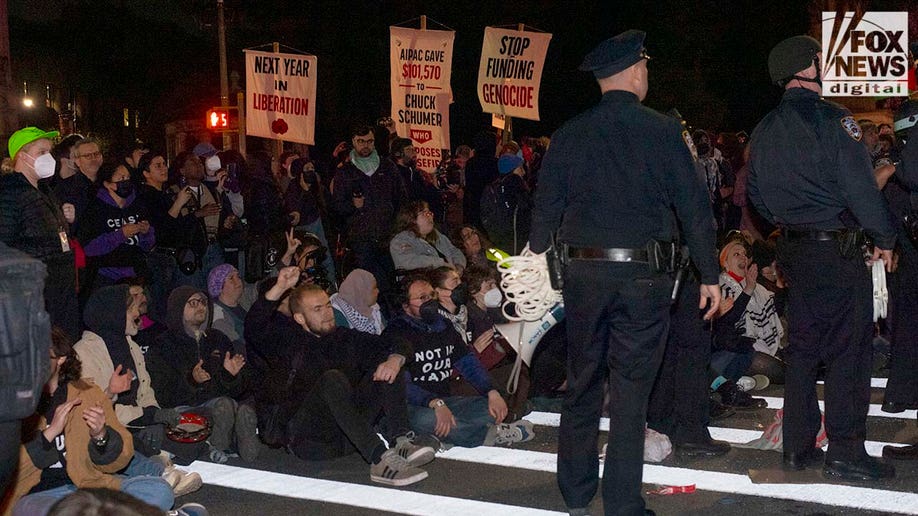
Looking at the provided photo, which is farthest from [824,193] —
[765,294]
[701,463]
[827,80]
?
[827,80]

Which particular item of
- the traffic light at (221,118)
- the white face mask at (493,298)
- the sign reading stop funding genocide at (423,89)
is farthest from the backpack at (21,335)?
the traffic light at (221,118)

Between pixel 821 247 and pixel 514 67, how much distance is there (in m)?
12.8

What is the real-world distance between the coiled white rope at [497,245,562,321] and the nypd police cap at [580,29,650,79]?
3.32 ft

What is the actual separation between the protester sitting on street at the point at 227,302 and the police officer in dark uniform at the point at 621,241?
394 centimetres

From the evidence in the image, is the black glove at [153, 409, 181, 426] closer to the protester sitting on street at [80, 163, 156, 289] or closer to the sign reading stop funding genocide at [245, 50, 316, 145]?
the protester sitting on street at [80, 163, 156, 289]

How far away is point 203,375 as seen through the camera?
8016 mm

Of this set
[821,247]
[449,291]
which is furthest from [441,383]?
[821,247]

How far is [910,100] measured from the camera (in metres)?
7.43

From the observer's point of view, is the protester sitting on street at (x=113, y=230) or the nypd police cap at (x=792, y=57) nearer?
the nypd police cap at (x=792, y=57)

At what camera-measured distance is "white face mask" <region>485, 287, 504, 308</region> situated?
27.7 feet

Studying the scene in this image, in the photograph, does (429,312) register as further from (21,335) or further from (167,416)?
(21,335)

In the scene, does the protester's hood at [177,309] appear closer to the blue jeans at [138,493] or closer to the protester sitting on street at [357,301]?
the protester sitting on street at [357,301]

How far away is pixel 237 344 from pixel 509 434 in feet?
7.10

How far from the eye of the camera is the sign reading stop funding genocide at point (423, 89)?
17656 mm
